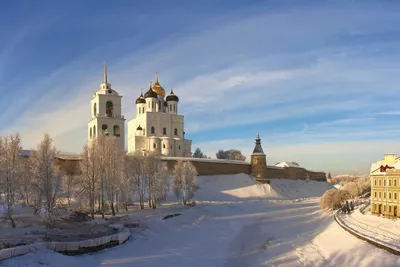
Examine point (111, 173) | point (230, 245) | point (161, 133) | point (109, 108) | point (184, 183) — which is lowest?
point (230, 245)

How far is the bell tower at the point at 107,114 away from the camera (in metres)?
59.6

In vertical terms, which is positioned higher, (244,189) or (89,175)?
(89,175)

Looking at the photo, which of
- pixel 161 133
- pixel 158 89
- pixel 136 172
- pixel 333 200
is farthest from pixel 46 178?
pixel 158 89

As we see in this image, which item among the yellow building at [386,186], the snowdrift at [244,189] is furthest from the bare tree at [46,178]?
the snowdrift at [244,189]

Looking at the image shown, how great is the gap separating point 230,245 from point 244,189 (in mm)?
37757

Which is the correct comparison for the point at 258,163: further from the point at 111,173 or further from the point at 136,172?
the point at 111,173

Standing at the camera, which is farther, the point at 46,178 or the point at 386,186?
the point at 386,186

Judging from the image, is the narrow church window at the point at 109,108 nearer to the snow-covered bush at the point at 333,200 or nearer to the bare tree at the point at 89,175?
the bare tree at the point at 89,175

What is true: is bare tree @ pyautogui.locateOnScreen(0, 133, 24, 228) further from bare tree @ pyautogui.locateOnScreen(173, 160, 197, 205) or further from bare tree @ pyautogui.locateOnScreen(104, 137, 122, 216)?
bare tree @ pyautogui.locateOnScreen(173, 160, 197, 205)

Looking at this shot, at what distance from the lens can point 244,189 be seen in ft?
202

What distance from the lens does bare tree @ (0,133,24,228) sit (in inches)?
997

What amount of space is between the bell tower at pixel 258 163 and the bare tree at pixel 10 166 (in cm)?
4852

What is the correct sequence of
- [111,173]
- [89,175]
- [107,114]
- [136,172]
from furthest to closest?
[107,114]
[136,172]
[111,173]
[89,175]

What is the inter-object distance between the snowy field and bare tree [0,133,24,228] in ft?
27.1
